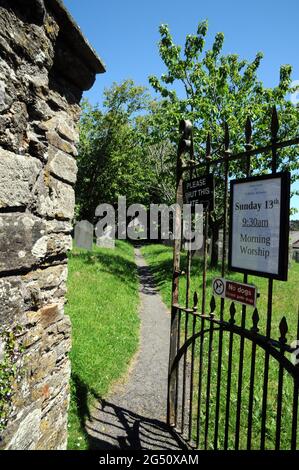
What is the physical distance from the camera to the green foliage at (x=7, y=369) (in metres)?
2.29

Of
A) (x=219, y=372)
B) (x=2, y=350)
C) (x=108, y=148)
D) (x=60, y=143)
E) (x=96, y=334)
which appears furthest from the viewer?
(x=108, y=148)

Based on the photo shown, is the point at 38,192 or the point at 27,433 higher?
the point at 38,192

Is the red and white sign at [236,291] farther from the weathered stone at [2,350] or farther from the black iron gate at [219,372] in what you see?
the weathered stone at [2,350]

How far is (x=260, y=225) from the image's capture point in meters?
3.04

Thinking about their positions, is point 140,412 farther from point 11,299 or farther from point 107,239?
point 107,239

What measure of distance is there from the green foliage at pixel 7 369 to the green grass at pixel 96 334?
85.9 inches

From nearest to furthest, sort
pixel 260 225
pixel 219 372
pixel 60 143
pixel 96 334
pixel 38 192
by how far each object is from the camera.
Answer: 1. pixel 38 192
2. pixel 260 225
3. pixel 219 372
4. pixel 60 143
5. pixel 96 334

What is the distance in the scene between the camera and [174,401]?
4.56 meters

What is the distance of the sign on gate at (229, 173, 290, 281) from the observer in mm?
2814

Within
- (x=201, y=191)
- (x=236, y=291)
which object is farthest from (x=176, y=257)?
(x=236, y=291)

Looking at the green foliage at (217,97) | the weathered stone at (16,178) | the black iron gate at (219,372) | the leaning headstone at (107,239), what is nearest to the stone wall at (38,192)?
the weathered stone at (16,178)

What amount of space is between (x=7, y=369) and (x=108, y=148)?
22.4 meters

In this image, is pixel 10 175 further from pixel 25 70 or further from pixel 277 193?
pixel 277 193

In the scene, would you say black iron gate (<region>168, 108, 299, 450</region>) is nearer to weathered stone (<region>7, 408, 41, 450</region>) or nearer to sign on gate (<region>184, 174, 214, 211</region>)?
sign on gate (<region>184, 174, 214, 211</region>)
